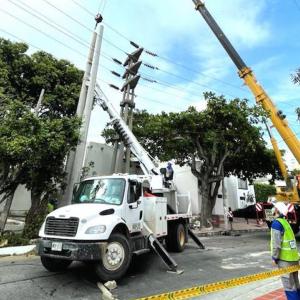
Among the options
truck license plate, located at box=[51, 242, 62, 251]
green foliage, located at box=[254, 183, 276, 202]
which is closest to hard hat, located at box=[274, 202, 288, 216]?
truck license plate, located at box=[51, 242, 62, 251]

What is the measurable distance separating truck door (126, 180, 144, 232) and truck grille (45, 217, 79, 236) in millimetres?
1555

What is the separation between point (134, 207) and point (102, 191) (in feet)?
3.01

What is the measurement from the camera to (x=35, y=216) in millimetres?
13188

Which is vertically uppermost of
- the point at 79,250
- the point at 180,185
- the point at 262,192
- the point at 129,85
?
the point at 129,85

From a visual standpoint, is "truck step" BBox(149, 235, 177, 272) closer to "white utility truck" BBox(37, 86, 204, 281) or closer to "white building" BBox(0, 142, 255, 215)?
"white utility truck" BBox(37, 86, 204, 281)

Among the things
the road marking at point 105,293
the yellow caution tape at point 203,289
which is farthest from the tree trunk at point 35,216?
the yellow caution tape at point 203,289

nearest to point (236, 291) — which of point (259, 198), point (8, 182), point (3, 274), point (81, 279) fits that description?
Answer: point (81, 279)

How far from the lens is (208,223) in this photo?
23062mm

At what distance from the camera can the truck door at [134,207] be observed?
8.56 m

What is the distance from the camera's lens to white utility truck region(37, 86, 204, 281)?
282 inches

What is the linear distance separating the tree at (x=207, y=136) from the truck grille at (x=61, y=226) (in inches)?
560

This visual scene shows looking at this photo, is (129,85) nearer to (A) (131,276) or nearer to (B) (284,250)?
(A) (131,276)

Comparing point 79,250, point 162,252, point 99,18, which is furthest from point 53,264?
point 99,18

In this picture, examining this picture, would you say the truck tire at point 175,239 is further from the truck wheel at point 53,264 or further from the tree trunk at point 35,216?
the tree trunk at point 35,216
